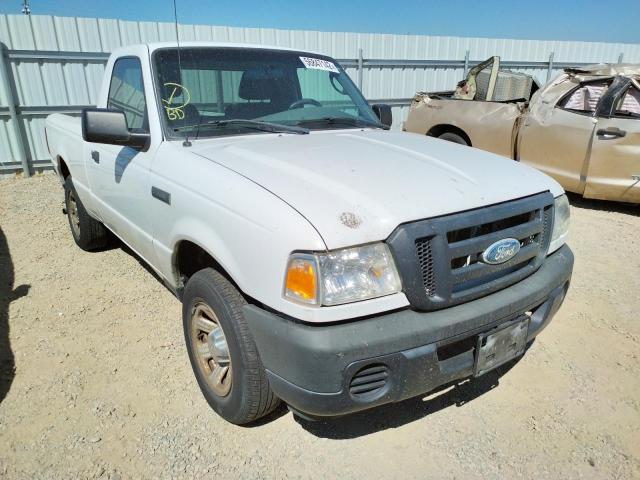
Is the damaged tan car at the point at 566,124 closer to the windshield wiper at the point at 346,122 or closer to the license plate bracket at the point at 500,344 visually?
the windshield wiper at the point at 346,122

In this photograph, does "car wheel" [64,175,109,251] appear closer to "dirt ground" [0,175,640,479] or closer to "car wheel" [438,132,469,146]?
"dirt ground" [0,175,640,479]

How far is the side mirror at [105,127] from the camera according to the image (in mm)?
2596

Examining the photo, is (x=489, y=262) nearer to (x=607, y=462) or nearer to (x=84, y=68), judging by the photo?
(x=607, y=462)

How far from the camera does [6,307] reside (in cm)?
372

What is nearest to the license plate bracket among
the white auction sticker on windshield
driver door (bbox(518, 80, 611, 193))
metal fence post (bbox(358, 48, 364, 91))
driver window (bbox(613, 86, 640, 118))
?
the white auction sticker on windshield

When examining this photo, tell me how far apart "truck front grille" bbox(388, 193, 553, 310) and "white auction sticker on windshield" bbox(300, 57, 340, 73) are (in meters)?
2.00

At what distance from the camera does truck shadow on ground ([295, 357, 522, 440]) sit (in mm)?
2447

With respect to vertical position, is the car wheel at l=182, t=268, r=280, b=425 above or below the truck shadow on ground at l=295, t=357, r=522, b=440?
above

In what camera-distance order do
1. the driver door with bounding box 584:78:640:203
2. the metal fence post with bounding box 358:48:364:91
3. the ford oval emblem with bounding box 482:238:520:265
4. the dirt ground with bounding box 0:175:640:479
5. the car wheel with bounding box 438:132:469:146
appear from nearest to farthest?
the ford oval emblem with bounding box 482:238:520:265, the dirt ground with bounding box 0:175:640:479, the driver door with bounding box 584:78:640:203, the car wheel with bounding box 438:132:469:146, the metal fence post with bounding box 358:48:364:91

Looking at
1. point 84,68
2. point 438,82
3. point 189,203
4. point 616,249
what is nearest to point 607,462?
point 189,203

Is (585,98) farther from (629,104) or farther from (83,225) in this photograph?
(83,225)

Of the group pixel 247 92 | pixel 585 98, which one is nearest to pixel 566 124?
pixel 585 98

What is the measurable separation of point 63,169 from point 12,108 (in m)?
4.83

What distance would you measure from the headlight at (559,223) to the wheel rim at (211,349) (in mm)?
1764
